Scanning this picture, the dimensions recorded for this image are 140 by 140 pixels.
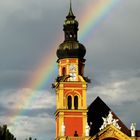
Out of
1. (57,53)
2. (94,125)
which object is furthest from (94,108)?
(57,53)

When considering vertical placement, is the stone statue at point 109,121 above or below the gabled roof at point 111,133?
above

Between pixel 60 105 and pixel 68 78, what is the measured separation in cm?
377

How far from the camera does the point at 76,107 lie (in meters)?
90.6


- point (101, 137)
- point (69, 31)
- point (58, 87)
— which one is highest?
point (69, 31)

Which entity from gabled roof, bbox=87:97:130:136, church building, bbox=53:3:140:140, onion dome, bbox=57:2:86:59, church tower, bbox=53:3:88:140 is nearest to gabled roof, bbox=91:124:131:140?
church building, bbox=53:3:140:140

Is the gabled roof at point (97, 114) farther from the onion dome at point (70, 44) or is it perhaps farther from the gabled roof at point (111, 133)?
the onion dome at point (70, 44)

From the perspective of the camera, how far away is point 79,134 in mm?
89375

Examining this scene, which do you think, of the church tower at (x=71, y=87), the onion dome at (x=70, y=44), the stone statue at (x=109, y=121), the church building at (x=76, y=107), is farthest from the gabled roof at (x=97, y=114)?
the onion dome at (x=70, y=44)

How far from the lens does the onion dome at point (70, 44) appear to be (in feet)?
300

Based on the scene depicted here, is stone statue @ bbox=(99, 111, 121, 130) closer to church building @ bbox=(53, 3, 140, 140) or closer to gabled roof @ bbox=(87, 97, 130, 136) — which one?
church building @ bbox=(53, 3, 140, 140)

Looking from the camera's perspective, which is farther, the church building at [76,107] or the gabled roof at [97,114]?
the gabled roof at [97,114]

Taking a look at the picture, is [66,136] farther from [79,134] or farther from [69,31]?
[69,31]

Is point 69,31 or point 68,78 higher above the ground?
point 69,31

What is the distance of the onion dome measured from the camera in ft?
300
